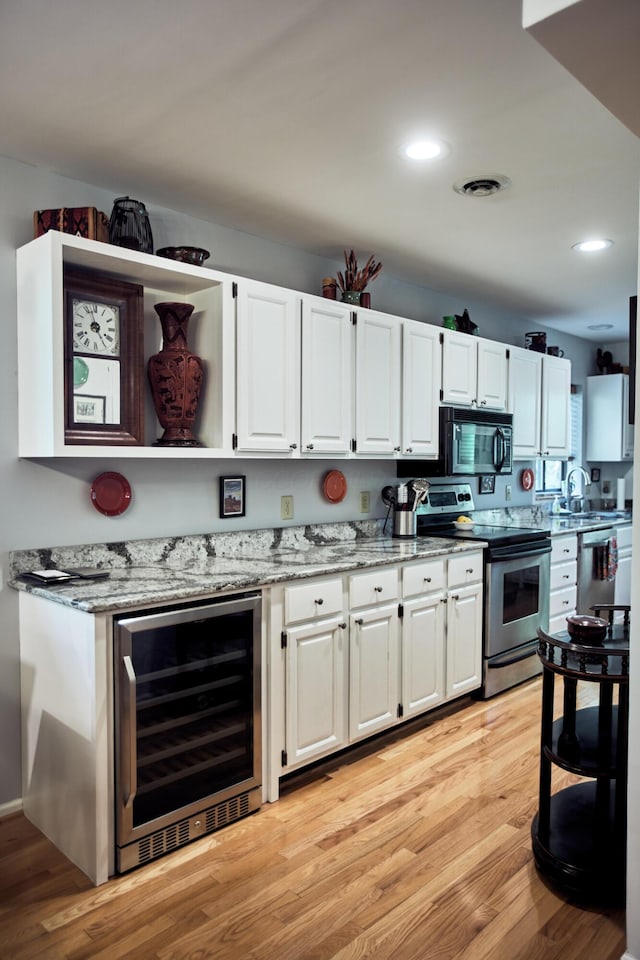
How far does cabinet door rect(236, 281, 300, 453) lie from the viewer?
2896 mm

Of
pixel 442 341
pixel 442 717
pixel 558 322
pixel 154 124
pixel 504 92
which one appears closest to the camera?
pixel 504 92

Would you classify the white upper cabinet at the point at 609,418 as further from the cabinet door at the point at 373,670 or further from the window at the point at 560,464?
the cabinet door at the point at 373,670

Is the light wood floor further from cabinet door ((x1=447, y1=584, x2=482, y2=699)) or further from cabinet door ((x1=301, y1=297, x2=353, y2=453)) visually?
cabinet door ((x1=301, y1=297, x2=353, y2=453))

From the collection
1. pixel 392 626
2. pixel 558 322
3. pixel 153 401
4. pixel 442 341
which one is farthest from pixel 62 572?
pixel 558 322

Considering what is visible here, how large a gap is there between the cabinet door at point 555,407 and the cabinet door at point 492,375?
631 mm

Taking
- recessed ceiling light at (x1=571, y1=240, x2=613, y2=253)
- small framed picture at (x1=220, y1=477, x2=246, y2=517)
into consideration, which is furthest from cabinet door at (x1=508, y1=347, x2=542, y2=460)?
small framed picture at (x1=220, y1=477, x2=246, y2=517)

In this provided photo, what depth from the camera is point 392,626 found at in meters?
3.17

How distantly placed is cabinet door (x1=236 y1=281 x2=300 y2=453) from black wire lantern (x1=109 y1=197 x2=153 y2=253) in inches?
17.3

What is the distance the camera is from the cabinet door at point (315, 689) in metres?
2.71

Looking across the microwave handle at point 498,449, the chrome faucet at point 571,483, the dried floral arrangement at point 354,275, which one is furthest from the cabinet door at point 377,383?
the chrome faucet at point 571,483

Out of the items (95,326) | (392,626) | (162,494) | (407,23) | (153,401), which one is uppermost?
(407,23)

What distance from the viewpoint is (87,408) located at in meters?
2.52

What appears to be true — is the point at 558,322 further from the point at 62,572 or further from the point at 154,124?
the point at 62,572

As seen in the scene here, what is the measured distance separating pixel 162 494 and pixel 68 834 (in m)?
1.34
